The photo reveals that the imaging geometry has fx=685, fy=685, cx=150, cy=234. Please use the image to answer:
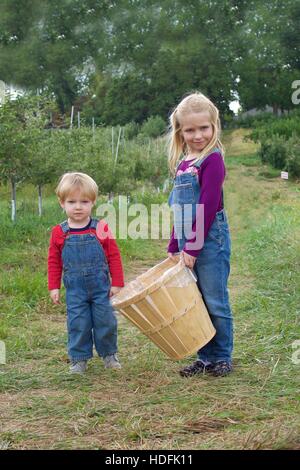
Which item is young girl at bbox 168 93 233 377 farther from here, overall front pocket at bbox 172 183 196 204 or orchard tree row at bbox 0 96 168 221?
orchard tree row at bbox 0 96 168 221

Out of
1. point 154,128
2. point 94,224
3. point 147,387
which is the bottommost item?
point 147,387

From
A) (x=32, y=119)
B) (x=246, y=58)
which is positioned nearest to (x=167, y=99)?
(x=246, y=58)

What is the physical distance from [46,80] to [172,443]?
3670cm

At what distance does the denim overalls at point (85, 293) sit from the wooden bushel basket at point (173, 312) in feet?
1.29

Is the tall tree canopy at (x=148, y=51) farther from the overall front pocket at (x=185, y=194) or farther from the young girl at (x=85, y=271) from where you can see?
the overall front pocket at (x=185, y=194)

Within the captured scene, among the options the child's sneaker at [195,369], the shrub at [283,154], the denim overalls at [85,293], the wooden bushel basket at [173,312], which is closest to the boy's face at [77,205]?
the denim overalls at [85,293]

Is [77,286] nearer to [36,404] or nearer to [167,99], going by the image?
[36,404]

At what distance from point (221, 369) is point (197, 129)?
1266mm

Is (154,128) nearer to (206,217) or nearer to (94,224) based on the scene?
(94,224)

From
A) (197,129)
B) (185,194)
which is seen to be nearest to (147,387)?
Answer: (185,194)

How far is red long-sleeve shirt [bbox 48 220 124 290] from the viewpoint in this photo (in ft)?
12.6

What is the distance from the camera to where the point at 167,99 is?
132 feet

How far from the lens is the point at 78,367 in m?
3.79

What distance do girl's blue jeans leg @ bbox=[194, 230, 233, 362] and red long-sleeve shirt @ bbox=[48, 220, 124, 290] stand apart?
474mm
